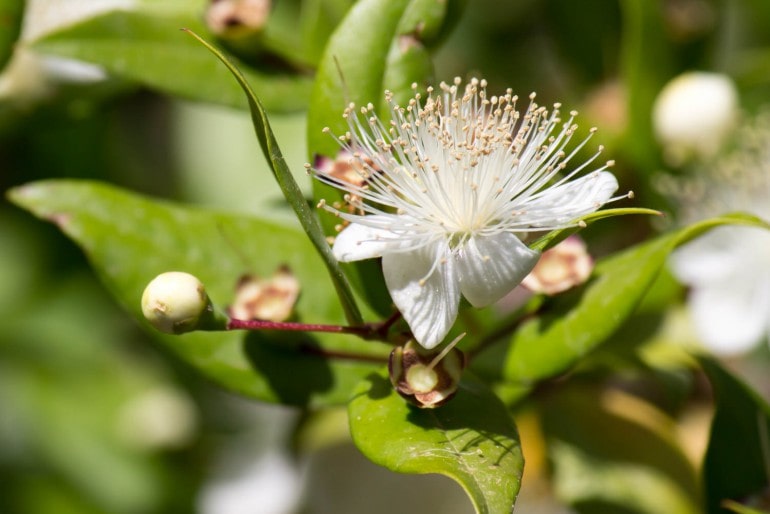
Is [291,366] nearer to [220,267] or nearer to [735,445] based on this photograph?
[220,267]

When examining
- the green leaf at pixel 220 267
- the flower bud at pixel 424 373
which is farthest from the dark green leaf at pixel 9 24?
the flower bud at pixel 424 373

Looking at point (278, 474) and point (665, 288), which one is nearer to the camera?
point (665, 288)

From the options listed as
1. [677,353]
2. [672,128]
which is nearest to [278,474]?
[677,353]

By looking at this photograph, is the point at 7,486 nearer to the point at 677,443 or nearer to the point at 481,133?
the point at 677,443

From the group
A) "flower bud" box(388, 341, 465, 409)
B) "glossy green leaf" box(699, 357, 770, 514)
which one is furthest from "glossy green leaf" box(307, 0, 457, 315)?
"glossy green leaf" box(699, 357, 770, 514)

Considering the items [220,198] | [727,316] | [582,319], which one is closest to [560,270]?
[582,319]
